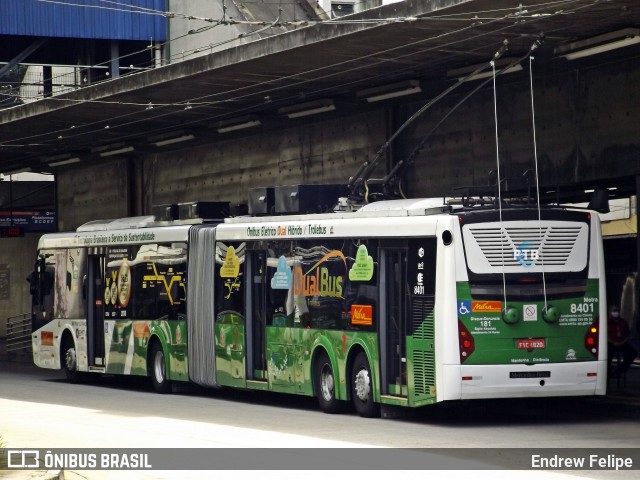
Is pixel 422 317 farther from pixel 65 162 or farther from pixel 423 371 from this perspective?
pixel 65 162

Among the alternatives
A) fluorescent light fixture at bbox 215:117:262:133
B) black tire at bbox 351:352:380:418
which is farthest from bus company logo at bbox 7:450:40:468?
fluorescent light fixture at bbox 215:117:262:133

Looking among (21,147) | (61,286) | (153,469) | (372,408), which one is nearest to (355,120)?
(61,286)

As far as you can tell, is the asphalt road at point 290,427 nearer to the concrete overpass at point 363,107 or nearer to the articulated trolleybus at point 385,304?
the articulated trolleybus at point 385,304

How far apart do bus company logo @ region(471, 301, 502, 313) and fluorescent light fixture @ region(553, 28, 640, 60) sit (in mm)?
5070

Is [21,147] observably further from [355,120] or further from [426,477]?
[426,477]

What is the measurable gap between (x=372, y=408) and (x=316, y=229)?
308cm

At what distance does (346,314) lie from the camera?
21.1 m

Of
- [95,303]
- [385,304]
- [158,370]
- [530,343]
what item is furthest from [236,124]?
[530,343]

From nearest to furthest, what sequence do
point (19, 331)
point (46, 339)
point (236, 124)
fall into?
point (46, 339)
point (236, 124)
point (19, 331)

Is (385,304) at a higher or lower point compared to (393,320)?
higher

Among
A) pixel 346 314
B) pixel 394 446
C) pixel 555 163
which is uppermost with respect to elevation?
pixel 555 163

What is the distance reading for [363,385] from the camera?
67.8 ft

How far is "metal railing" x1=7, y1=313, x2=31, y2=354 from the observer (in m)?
49.9

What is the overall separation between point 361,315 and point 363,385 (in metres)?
1.00
